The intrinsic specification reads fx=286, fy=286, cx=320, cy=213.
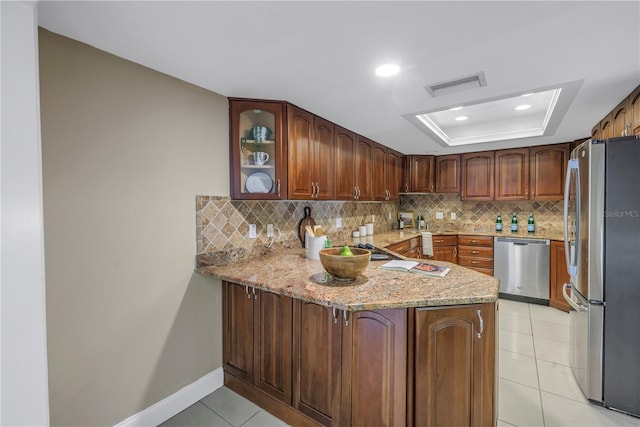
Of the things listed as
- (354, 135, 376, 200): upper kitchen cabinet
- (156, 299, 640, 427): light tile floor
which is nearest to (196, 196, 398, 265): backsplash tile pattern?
(354, 135, 376, 200): upper kitchen cabinet

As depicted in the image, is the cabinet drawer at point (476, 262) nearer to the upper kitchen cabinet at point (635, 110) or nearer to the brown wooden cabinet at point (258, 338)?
the upper kitchen cabinet at point (635, 110)

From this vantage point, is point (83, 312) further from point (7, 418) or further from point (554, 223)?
point (554, 223)

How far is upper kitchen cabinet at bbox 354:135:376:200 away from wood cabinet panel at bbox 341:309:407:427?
1979mm

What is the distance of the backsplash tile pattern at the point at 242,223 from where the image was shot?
2027 mm

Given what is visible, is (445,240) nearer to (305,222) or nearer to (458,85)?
(305,222)

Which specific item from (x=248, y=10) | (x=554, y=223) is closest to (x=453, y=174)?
(x=554, y=223)

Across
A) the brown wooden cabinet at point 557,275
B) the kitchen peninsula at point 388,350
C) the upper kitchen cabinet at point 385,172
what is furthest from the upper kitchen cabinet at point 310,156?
the brown wooden cabinet at point 557,275

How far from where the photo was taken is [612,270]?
71.3 inches

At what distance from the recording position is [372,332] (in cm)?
145

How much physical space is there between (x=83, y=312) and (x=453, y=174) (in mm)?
4782

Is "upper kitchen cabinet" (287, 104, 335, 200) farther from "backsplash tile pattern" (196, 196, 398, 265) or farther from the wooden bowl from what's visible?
the wooden bowl

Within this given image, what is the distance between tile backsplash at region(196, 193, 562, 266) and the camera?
208cm

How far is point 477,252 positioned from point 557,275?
931 millimetres

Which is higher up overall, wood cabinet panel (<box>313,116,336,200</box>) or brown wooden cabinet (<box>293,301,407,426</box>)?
wood cabinet panel (<box>313,116,336,200</box>)
